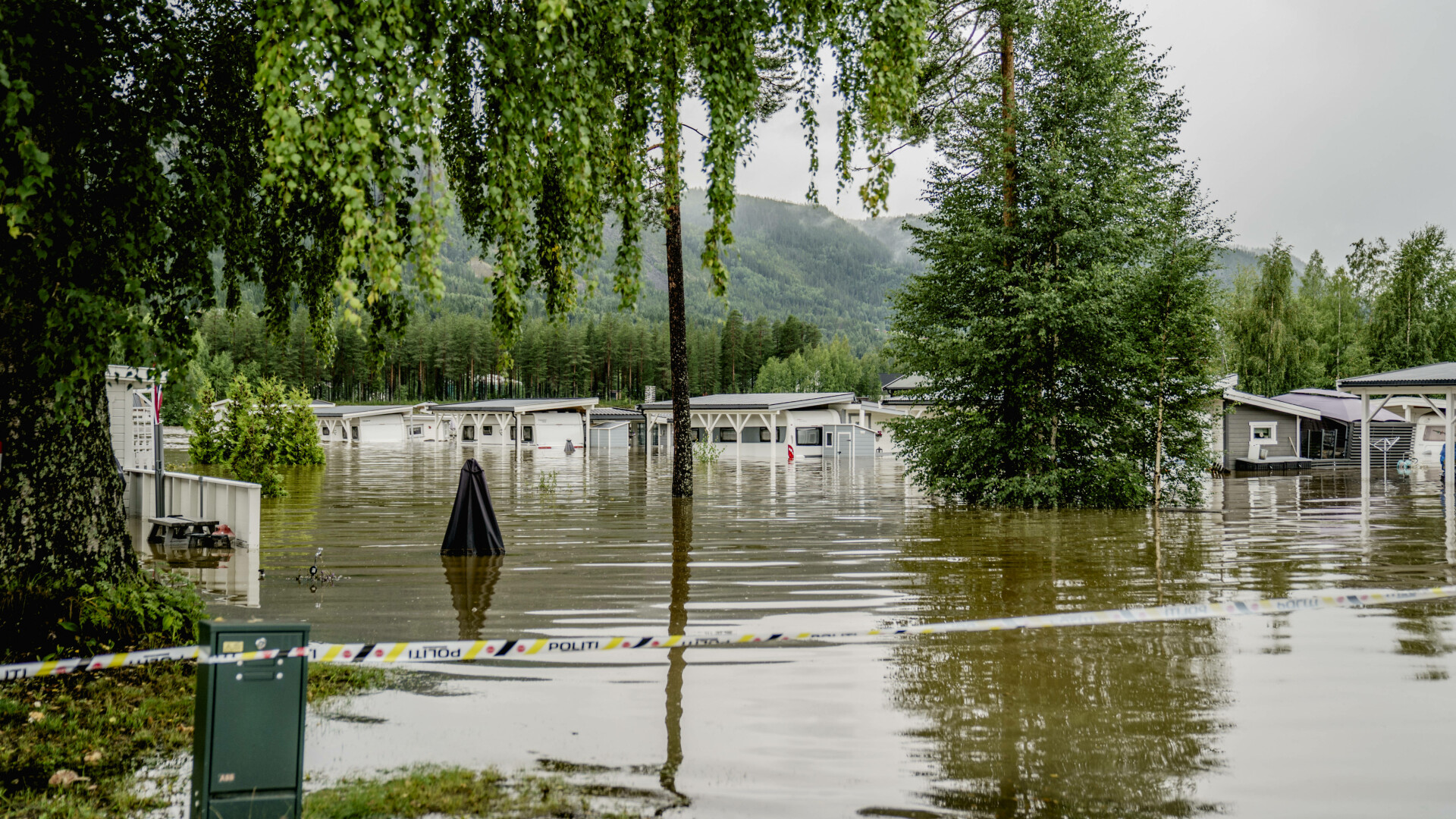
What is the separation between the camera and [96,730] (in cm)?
474

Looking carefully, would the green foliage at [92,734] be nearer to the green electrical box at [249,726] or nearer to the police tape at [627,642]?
the police tape at [627,642]

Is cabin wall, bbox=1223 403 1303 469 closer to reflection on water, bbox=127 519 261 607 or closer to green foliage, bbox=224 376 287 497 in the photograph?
green foliage, bbox=224 376 287 497

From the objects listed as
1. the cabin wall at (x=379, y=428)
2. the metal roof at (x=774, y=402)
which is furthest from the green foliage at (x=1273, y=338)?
the cabin wall at (x=379, y=428)

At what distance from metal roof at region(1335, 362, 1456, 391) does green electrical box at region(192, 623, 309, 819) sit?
23684 mm

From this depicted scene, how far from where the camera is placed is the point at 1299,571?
10.4 meters

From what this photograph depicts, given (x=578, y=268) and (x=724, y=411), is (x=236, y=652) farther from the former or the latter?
(x=724, y=411)

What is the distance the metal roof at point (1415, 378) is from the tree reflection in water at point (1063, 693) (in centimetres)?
1408

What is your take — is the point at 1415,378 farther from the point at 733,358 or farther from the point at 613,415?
the point at 733,358

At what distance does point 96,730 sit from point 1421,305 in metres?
60.7

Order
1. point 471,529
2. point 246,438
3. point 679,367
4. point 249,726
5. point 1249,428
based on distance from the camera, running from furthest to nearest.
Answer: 1. point 1249,428
2. point 246,438
3. point 679,367
4. point 471,529
5. point 249,726

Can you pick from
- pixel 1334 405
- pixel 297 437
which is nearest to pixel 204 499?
pixel 297 437

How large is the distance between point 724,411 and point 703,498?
2843cm

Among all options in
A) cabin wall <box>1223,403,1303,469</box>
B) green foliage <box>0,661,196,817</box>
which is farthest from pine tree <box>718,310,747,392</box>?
green foliage <box>0,661,196,817</box>

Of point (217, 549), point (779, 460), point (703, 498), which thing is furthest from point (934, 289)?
point (779, 460)
